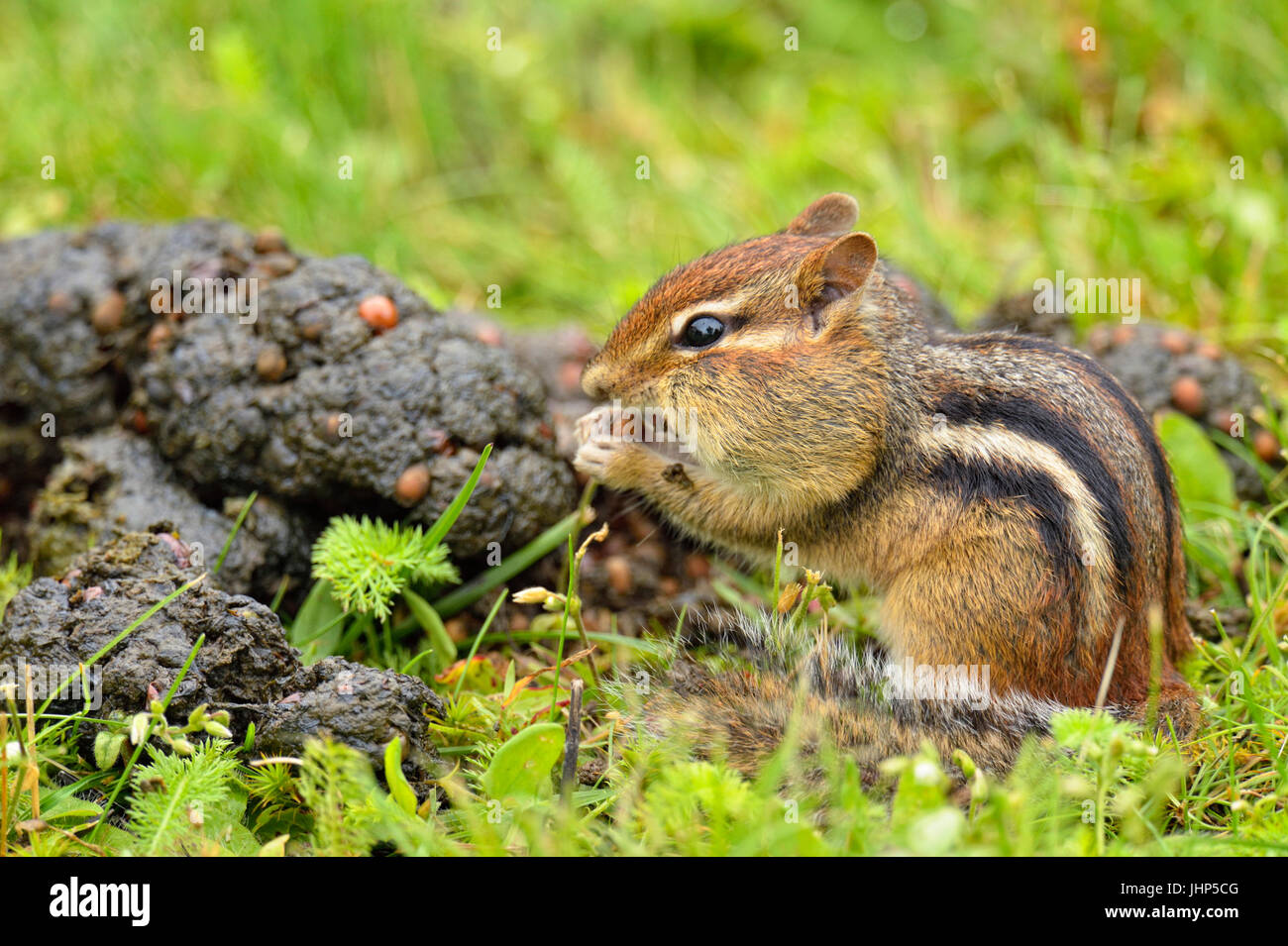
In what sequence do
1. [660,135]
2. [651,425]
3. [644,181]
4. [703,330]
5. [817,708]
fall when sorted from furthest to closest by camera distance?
[660,135] < [644,181] < [651,425] < [703,330] < [817,708]

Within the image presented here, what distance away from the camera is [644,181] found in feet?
22.4

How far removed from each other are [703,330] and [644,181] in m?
3.40

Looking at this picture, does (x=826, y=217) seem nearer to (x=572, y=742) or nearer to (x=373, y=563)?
(x=373, y=563)

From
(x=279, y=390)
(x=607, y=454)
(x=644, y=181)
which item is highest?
(x=644, y=181)

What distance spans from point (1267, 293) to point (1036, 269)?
106 cm

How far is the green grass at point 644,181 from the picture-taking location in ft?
9.99

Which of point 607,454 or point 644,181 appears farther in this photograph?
point 644,181

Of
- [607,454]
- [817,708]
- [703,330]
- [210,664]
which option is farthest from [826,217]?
[210,664]

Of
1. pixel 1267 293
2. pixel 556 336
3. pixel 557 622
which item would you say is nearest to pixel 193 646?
pixel 557 622

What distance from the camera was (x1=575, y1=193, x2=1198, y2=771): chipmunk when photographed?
3.25m

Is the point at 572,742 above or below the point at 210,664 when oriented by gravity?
below

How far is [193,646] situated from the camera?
319 cm

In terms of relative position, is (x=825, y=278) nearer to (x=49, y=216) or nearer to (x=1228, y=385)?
(x=1228, y=385)

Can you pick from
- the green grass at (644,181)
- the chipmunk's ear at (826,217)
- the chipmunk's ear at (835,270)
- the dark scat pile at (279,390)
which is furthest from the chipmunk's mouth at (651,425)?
the chipmunk's ear at (826,217)
